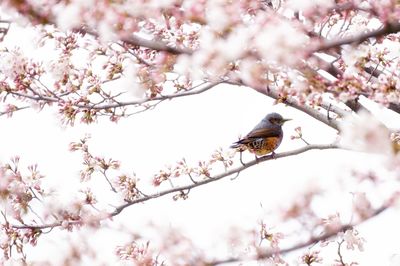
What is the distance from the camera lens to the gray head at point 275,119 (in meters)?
8.96

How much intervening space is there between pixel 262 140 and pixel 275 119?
1.13 metres

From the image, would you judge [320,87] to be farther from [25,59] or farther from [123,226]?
[25,59]

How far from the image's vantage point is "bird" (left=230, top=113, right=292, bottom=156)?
7711 millimetres

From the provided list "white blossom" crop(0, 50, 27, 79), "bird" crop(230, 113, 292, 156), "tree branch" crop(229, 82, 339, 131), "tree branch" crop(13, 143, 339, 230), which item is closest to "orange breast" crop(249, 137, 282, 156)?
"bird" crop(230, 113, 292, 156)

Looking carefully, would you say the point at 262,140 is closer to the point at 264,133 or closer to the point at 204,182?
the point at 264,133

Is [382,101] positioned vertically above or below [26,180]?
below

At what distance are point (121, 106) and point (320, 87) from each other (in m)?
3.33

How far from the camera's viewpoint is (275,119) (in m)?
9.02

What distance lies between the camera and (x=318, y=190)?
3508 millimetres

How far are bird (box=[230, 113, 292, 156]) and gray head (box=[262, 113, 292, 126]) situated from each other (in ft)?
0.74

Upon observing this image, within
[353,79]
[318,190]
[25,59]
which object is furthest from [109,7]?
[25,59]

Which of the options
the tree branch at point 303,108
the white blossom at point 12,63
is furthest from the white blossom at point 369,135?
the white blossom at point 12,63

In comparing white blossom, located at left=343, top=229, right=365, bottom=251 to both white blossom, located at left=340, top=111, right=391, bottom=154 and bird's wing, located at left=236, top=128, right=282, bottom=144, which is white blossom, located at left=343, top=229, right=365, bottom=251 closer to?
bird's wing, located at left=236, top=128, right=282, bottom=144

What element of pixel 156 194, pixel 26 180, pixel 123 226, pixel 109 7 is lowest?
pixel 156 194
